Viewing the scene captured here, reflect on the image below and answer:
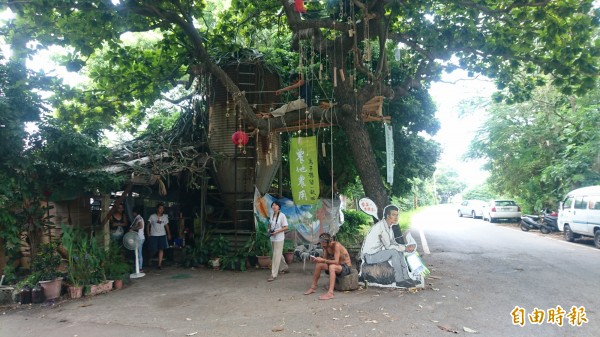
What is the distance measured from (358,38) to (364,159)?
9.12ft

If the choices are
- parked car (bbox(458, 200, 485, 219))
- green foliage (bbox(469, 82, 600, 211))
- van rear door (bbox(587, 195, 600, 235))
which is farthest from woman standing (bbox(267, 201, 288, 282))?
parked car (bbox(458, 200, 485, 219))

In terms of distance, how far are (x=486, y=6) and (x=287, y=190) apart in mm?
8392

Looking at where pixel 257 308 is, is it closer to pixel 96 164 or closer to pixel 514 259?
pixel 96 164

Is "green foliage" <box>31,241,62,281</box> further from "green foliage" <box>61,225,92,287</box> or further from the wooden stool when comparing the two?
the wooden stool

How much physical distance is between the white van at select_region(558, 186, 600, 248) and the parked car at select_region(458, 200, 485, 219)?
544 inches

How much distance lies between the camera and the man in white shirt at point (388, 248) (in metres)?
7.35

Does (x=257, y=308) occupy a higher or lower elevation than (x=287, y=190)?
lower

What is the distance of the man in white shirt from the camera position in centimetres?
735

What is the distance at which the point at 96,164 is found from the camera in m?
8.03

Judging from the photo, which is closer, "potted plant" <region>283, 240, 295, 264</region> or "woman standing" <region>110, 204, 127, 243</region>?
"woman standing" <region>110, 204, 127, 243</region>

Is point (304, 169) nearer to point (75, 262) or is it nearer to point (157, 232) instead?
point (157, 232)

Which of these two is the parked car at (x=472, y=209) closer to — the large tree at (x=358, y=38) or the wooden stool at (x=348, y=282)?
the large tree at (x=358, y=38)

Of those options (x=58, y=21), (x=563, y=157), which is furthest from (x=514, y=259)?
(x=58, y=21)

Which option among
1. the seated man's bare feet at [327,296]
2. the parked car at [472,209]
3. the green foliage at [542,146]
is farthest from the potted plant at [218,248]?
the parked car at [472,209]
